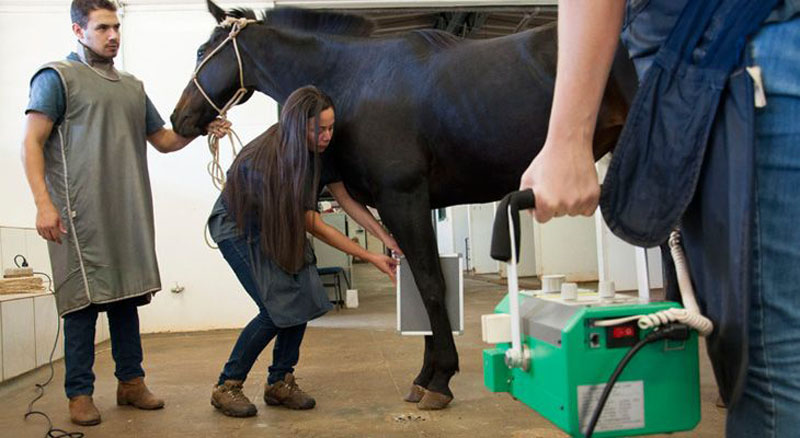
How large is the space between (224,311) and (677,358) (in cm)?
448

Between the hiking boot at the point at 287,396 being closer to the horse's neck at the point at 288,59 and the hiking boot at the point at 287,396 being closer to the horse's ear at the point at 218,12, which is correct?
the horse's neck at the point at 288,59

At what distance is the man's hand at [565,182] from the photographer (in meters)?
0.64

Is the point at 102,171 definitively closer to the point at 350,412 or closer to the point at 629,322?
the point at 350,412

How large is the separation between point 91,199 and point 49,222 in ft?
0.69

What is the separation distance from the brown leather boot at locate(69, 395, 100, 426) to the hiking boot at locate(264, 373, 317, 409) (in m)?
0.59

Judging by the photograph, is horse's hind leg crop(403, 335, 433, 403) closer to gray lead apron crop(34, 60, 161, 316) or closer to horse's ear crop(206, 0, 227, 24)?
gray lead apron crop(34, 60, 161, 316)

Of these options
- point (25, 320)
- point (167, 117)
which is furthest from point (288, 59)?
point (167, 117)

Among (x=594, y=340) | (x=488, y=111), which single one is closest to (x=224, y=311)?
(x=488, y=111)

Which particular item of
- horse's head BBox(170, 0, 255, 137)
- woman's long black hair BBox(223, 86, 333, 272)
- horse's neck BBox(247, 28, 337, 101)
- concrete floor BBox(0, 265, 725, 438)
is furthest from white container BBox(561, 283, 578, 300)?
horse's head BBox(170, 0, 255, 137)

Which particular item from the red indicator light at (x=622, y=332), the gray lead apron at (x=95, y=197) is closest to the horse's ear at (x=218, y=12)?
the gray lead apron at (x=95, y=197)

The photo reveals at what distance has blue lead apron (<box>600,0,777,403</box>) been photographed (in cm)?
56

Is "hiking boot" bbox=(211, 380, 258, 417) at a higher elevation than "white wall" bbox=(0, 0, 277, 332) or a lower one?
lower

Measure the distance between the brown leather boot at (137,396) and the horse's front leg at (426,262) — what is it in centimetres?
102

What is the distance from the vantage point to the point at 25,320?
122 inches
